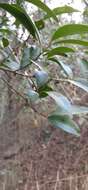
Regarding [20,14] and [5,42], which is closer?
[20,14]

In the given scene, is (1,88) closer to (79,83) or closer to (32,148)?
(32,148)

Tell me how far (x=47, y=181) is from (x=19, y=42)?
2.67m

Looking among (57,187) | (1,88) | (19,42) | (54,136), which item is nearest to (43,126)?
(54,136)

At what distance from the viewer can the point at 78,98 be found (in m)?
4.12

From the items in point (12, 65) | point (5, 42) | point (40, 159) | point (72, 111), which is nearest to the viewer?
point (72, 111)

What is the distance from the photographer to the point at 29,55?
0.82m

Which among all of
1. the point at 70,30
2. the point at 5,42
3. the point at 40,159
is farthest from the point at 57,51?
the point at 40,159

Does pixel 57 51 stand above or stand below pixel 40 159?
below

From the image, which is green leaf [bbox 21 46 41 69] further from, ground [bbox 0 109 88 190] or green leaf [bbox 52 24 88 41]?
ground [bbox 0 109 88 190]

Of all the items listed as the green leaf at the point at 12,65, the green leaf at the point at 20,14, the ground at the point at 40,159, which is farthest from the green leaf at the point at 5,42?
the ground at the point at 40,159

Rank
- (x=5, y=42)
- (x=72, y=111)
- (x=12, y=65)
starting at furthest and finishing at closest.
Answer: (x=5, y=42) → (x=12, y=65) → (x=72, y=111)

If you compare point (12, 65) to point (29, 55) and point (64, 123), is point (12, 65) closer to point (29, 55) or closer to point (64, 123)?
point (29, 55)

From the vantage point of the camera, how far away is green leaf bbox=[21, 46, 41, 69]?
81 cm

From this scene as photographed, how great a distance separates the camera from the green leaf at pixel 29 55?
2.65 ft
